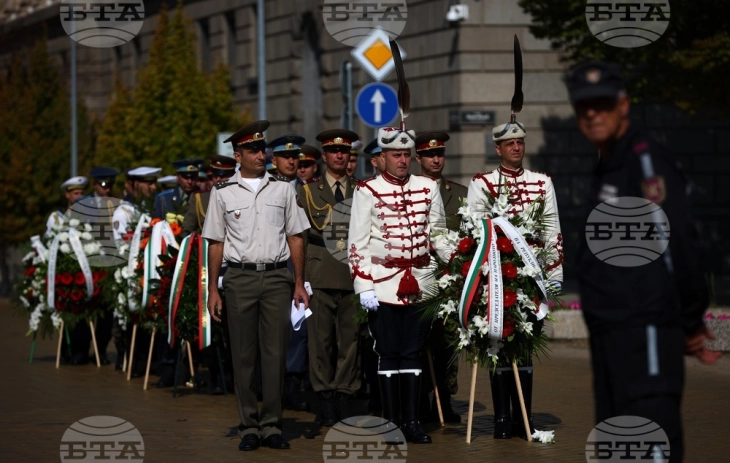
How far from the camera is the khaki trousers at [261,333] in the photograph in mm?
10320

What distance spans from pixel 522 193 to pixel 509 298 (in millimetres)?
829

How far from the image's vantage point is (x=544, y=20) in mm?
21469

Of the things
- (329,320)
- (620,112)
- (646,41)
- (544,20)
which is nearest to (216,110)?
(544,20)

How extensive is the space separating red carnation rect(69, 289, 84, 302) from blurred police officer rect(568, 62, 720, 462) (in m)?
11.0

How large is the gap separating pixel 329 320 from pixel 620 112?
5.92 metres

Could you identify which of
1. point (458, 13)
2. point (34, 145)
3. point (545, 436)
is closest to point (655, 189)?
point (545, 436)

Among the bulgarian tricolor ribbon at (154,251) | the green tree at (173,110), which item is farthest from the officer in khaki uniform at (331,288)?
the green tree at (173,110)

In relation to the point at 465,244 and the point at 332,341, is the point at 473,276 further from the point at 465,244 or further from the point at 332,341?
the point at 332,341

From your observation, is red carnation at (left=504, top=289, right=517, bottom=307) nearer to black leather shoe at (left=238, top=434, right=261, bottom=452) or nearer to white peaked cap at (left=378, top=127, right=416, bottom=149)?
white peaked cap at (left=378, top=127, right=416, bottom=149)

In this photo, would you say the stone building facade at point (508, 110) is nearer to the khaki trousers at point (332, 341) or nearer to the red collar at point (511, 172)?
the khaki trousers at point (332, 341)

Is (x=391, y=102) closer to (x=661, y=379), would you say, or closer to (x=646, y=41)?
(x=646, y=41)

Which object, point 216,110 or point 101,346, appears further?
point 216,110

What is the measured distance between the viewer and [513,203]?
34.5 feet

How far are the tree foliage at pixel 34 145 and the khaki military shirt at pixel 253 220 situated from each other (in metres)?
23.7
